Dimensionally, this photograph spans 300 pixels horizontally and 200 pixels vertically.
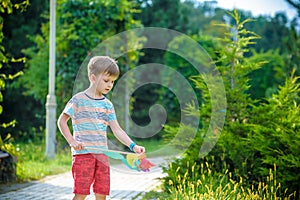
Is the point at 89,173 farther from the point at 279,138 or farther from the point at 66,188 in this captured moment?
the point at 66,188

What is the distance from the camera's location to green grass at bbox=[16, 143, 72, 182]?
23.1ft

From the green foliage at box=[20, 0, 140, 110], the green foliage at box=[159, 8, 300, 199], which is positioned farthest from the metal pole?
the green foliage at box=[159, 8, 300, 199]

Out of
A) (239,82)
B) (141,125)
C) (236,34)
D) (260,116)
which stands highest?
(236,34)

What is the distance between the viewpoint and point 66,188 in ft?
20.9

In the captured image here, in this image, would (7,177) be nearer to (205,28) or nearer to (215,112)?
(215,112)

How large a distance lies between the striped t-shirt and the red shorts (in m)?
→ 0.07

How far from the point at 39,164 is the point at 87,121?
5046 millimetres

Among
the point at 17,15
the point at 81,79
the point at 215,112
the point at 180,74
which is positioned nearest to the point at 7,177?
the point at 215,112

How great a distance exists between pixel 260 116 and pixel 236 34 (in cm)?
109

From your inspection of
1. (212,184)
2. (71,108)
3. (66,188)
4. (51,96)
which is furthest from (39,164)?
(71,108)

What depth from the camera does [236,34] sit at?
615 cm

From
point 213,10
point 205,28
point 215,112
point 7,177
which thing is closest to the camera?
point 215,112

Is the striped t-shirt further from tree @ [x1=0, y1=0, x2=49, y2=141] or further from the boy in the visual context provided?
tree @ [x1=0, y1=0, x2=49, y2=141]

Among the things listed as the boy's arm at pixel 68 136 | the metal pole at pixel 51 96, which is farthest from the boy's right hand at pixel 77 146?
the metal pole at pixel 51 96
